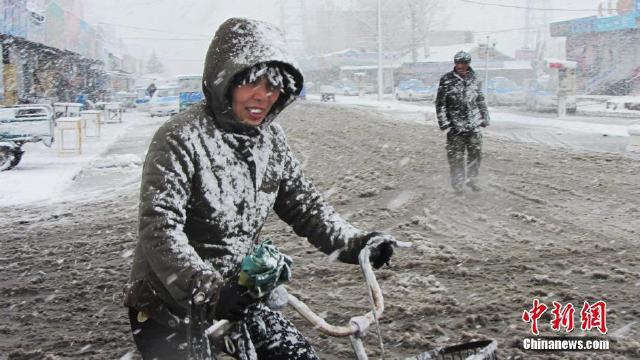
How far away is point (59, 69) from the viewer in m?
31.2

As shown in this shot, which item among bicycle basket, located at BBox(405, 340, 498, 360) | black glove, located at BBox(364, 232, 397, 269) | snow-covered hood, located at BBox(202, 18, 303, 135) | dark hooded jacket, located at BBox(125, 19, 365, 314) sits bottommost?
bicycle basket, located at BBox(405, 340, 498, 360)

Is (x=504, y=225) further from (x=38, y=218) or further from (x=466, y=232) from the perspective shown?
(x=38, y=218)

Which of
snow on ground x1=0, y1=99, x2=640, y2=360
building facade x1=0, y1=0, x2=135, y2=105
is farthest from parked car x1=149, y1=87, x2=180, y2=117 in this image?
snow on ground x1=0, y1=99, x2=640, y2=360

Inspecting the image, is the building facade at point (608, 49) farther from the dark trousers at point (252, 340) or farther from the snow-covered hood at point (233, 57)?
the dark trousers at point (252, 340)

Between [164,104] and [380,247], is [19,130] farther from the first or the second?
[164,104]

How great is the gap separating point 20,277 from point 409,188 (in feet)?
19.6

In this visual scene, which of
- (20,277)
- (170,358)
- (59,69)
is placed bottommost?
(20,277)

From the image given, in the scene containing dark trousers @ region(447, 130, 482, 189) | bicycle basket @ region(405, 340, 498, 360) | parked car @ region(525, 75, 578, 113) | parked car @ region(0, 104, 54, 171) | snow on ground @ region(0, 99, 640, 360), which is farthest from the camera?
parked car @ region(525, 75, 578, 113)

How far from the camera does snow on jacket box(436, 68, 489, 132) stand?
946cm

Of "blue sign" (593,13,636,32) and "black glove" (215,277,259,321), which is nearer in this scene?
"black glove" (215,277,259,321)

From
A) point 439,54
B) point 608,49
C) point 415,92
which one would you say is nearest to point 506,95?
point 608,49

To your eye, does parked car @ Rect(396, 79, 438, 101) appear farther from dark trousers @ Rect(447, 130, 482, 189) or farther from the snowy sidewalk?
dark trousers @ Rect(447, 130, 482, 189)

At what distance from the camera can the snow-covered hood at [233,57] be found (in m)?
2.35

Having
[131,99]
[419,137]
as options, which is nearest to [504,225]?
[419,137]
